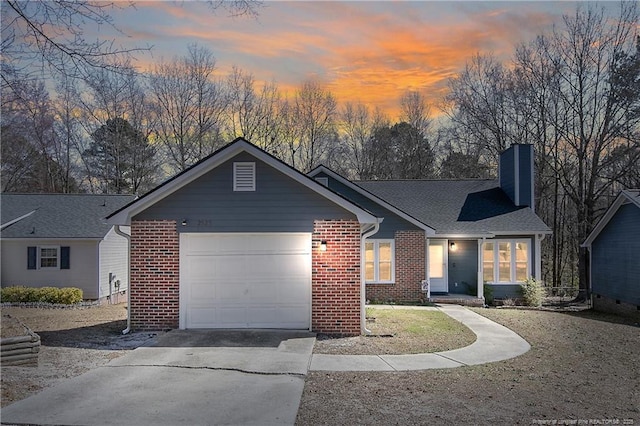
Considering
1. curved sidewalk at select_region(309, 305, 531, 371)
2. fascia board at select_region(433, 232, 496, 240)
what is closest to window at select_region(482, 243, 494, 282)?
fascia board at select_region(433, 232, 496, 240)

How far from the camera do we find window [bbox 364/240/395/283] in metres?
20.0

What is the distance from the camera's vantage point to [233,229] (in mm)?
12391

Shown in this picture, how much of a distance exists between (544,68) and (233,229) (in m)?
25.0

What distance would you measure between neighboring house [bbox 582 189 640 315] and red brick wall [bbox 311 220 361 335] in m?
12.2

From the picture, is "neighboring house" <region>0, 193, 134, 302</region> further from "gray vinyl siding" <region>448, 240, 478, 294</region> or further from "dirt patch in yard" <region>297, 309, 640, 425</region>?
"dirt patch in yard" <region>297, 309, 640, 425</region>

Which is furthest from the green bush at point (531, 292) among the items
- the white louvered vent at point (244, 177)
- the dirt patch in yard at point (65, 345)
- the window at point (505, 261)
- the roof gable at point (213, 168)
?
the dirt patch in yard at point (65, 345)

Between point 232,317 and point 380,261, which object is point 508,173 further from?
point 232,317

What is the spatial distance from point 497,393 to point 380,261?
1230 centimetres

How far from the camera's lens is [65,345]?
11.2m

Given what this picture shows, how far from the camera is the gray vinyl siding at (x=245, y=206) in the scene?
1238 cm

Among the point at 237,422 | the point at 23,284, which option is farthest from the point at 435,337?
the point at 23,284

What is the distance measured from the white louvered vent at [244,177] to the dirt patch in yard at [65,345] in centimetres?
399

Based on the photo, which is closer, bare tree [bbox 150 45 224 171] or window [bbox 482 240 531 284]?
window [bbox 482 240 531 284]

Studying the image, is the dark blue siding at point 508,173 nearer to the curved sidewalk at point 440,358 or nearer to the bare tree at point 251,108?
the curved sidewalk at point 440,358
